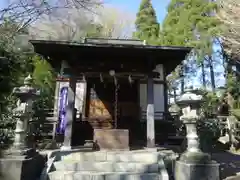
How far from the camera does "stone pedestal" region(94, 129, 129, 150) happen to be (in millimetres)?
6035

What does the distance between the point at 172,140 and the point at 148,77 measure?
3.08m

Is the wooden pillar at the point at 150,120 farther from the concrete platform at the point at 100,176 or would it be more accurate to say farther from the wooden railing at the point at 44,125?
the wooden railing at the point at 44,125

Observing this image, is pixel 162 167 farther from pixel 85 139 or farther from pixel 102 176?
pixel 85 139

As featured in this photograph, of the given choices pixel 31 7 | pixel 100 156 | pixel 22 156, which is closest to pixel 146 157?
pixel 100 156

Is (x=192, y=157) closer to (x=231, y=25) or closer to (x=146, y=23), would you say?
(x=231, y=25)

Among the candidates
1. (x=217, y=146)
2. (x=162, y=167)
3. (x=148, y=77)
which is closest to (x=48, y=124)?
(x=148, y=77)

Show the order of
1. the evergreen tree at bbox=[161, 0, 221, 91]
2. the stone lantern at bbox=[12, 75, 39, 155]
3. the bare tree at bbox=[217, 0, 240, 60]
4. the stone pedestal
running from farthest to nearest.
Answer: the evergreen tree at bbox=[161, 0, 221, 91], the bare tree at bbox=[217, 0, 240, 60], the stone pedestal, the stone lantern at bbox=[12, 75, 39, 155]

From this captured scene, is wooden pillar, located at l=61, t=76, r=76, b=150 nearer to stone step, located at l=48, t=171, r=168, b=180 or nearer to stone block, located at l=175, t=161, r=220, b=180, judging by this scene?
stone step, located at l=48, t=171, r=168, b=180

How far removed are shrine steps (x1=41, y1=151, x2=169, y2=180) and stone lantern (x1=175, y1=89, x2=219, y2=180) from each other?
0.41 meters

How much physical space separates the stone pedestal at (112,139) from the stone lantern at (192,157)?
169 centimetres

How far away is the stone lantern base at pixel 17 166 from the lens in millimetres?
4438

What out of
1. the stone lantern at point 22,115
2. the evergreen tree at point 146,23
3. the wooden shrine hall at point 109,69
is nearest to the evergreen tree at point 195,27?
the evergreen tree at point 146,23

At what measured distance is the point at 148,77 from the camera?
264 inches

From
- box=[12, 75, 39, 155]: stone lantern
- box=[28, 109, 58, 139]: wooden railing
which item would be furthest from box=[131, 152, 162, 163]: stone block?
box=[28, 109, 58, 139]: wooden railing
